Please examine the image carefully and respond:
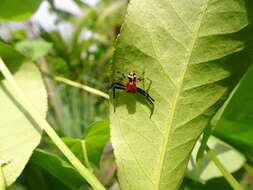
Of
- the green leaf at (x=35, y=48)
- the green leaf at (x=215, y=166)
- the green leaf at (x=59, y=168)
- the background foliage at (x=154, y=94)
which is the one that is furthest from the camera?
the green leaf at (x=35, y=48)

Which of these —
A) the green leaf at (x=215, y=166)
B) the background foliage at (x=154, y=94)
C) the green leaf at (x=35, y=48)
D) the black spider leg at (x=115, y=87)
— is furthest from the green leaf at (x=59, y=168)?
the green leaf at (x=35, y=48)

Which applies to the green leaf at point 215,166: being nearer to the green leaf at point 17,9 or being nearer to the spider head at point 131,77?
the spider head at point 131,77

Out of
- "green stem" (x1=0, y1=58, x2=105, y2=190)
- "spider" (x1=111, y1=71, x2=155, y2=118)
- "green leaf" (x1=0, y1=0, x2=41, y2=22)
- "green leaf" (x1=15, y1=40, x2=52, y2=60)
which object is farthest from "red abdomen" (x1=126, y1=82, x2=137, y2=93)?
"green leaf" (x1=15, y1=40, x2=52, y2=60)

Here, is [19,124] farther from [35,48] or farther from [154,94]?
[35,48]

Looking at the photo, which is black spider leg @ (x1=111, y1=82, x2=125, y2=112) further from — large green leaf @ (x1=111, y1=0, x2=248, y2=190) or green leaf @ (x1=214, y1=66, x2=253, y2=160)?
green leaf @ (x1=214, y1=66, x2=253, y2=160)

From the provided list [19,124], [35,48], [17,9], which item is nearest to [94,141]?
[19,124]

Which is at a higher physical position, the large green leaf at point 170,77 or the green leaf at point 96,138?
the large green leaf at point 170,77

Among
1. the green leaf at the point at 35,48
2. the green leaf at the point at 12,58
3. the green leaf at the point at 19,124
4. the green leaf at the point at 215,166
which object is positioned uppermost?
the green leaf at the point at 12,58
